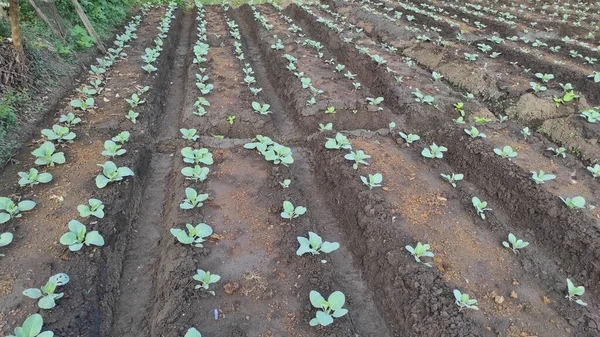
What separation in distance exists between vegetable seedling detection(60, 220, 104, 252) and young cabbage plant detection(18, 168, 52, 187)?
1092 mm

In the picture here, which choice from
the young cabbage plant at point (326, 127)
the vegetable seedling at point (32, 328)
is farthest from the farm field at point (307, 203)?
the vegetable seedling at point (32, 328)

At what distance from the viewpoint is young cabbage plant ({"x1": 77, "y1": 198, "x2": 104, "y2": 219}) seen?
4.24 metres

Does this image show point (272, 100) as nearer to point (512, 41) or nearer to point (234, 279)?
point (234, 279)

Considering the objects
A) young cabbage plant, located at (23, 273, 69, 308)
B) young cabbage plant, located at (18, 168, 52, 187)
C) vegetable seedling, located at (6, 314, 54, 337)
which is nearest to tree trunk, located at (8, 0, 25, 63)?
young cabbage plant, located at (18, 168, 52, 187)

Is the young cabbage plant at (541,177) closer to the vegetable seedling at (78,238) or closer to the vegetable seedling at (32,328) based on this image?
the vegetable seedling at (78,238)

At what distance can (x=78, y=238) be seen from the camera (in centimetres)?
396

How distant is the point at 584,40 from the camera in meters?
12.3

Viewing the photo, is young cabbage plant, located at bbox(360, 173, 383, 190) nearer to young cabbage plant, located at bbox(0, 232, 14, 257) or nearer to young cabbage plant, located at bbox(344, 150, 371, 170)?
young cabbage plant, located at bbox(344, 150, 371, 170)

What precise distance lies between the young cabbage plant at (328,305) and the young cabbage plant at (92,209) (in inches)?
97.4

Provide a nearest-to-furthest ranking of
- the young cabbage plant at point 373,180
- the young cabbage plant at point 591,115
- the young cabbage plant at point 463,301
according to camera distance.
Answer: the young cabbage plant at point 463,301 < the young cabbage plant at point 373,180 < the young cabbage plant at point 591,115

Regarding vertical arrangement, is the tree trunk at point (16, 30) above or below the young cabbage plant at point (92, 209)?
above

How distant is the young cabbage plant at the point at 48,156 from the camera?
16.6 ft

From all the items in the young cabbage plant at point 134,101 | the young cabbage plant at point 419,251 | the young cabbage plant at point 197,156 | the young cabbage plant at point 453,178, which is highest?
the young cabbage plant at point 134,101

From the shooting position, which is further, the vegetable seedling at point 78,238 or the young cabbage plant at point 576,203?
the young cabbage plant at point 576,203
